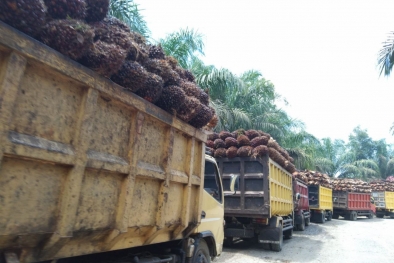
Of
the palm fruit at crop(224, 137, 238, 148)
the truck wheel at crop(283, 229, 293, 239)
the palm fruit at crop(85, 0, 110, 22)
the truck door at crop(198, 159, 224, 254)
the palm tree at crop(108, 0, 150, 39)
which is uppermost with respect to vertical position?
the palm tree at crop(108, 0, 150, 39)

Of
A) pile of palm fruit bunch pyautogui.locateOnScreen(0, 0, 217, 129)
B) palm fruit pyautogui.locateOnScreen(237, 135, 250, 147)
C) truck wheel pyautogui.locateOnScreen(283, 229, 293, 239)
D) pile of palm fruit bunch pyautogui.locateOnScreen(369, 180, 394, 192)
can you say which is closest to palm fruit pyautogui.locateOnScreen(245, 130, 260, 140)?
palm fruit pyautogui.locateOnScreen(237, 135, 250, 147)

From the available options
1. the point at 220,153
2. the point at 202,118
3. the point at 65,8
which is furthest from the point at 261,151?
the point at 65,8

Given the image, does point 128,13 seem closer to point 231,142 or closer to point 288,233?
point 231,142

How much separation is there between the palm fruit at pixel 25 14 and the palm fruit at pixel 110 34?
69cm

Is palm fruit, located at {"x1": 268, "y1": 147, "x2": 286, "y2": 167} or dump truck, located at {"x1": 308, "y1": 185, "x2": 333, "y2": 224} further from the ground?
palm fruit, located at {"x1": 268, "y1": 147, "x2": 286, "y2": 167}

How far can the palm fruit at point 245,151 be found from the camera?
26.3 ft

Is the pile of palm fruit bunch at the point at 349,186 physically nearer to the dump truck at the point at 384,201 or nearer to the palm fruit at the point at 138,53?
the dump truck at the point at 384,201

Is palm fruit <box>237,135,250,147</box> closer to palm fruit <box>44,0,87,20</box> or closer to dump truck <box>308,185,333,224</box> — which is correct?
palm fruit <box>44,0,87,20</box>

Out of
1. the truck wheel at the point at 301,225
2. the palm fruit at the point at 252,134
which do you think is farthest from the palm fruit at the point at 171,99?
the truck wheel at the point at 301,225

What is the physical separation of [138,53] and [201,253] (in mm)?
2902

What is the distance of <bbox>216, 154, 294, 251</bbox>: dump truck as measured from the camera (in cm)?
765

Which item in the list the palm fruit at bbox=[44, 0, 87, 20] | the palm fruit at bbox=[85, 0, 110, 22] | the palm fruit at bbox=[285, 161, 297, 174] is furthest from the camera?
the palm fruit at bbox=[285, 161, 297, 174]

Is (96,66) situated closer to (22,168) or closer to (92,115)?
(92,115)

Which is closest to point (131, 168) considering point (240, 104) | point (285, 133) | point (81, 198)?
point (81, 198)
